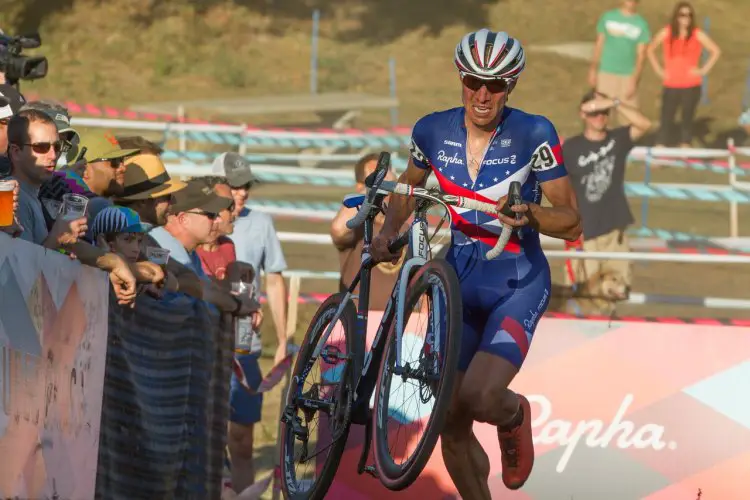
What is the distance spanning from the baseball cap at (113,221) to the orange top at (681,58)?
18353mm

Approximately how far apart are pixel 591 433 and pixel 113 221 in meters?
4.29

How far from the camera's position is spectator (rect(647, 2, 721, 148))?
82.6 ft

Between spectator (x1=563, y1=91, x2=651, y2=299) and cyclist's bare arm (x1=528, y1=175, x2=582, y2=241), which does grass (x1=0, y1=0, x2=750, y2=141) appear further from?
cyclist's bare arm (x1=528, y1=175, x2=582, y2=241)

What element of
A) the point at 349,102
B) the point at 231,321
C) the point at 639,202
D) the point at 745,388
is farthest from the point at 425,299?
the point at 349,102

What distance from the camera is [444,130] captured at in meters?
8.02

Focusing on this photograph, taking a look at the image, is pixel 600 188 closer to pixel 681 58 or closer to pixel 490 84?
pixel 490 84

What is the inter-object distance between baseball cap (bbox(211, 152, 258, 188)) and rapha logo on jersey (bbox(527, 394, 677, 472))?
2.90 m

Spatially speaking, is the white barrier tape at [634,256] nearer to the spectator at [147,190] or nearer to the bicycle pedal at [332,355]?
the spectator at [147,190]

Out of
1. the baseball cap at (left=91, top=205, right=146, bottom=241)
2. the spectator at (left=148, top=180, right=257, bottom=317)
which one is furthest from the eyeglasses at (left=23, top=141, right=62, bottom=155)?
the spectator at (left=148, top=180, right=257, bottom=317)

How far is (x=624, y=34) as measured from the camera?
24.7 metres

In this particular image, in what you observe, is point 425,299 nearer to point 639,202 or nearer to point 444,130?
point 444,130

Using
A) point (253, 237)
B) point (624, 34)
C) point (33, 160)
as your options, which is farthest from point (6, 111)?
point (624, 34)

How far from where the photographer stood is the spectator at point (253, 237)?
12.3 m

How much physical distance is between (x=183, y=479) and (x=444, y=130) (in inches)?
122
